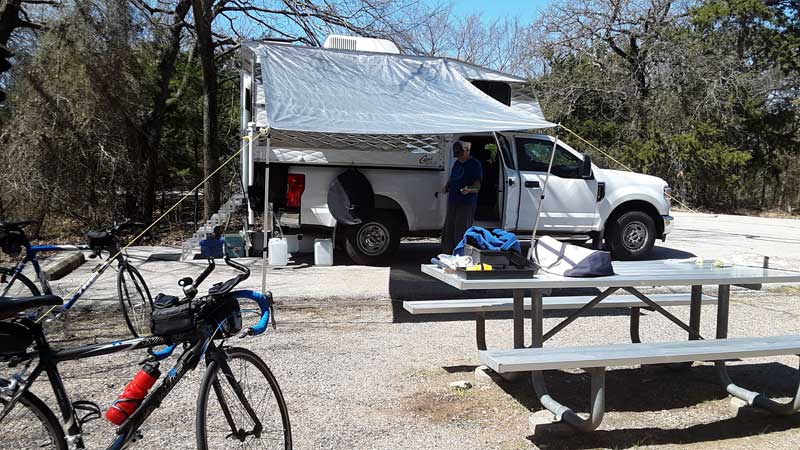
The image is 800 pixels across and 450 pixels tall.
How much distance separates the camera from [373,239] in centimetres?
993

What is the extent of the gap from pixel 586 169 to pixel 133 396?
26.9ft

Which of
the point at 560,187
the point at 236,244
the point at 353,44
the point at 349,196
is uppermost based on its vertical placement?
the point at 353,44

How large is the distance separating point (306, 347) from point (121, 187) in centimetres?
863

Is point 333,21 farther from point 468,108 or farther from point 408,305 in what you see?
point 408,305

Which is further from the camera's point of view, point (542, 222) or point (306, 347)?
point (542, 222)

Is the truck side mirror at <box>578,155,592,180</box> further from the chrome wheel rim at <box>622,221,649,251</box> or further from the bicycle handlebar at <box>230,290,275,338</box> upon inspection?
→ the bicycle handlebar at <box>230,290,275,338</box>

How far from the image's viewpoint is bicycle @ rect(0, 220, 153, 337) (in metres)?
5.50

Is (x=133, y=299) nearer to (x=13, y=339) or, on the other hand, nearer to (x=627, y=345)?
(x=13, y=339)

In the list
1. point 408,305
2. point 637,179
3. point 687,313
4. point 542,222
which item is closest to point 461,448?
point 408,305

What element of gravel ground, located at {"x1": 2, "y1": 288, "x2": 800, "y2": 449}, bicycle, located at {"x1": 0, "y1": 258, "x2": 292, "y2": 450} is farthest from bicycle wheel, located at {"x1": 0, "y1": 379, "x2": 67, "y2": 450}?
gravel ground, located at {"x1": 2, "y1": 288, "x2": 800, "y2": 449}

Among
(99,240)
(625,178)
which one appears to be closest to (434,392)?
(99,240)

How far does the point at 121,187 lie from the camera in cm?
1295

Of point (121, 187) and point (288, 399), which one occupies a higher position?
point (121, 187)

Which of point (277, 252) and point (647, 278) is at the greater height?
point (647, 278)
